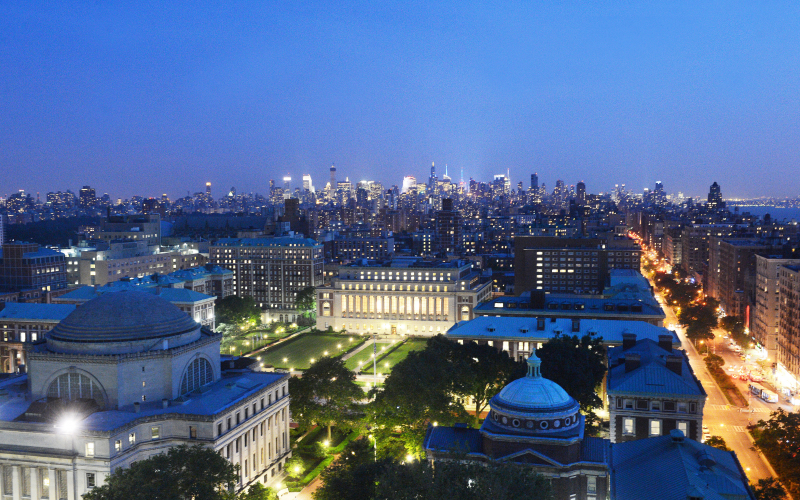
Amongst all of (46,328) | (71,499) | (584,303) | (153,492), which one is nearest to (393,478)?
(153,492)

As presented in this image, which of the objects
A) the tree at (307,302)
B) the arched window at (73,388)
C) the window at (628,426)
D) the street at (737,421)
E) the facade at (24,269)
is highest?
the facade at (24,269)

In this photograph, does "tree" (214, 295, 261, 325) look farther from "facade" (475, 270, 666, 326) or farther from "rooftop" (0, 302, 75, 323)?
"facade" (475, 270, 666, 326)

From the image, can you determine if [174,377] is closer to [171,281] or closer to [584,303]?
[584,303]

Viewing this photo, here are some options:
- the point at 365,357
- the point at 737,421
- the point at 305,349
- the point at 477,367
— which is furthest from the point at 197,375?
the point at 737,421

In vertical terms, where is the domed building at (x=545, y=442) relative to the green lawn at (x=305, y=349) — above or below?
above

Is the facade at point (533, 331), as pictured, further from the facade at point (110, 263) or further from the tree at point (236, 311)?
the facade at point (110, 263)

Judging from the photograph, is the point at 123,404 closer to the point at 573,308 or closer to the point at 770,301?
the point at 573,308

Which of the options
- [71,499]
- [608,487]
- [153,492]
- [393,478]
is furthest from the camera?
[71,499]

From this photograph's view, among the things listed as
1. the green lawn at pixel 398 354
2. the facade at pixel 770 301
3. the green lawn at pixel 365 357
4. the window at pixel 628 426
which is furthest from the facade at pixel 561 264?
the window at pixel 628 426
